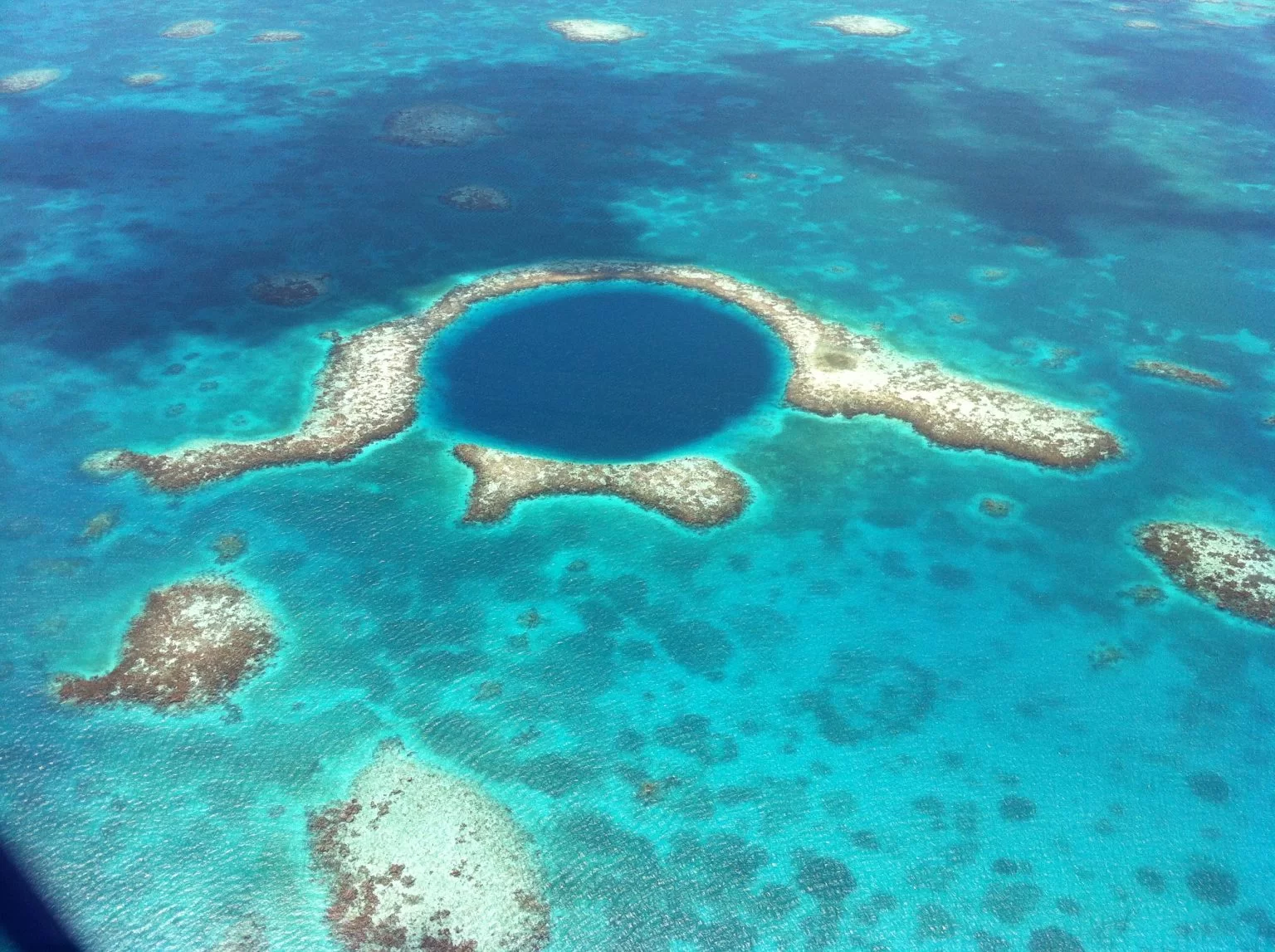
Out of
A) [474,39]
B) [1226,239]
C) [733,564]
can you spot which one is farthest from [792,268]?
[474,39]

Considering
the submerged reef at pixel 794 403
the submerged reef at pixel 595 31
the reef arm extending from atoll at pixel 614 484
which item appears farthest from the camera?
the submerged reef at pixel 595 31

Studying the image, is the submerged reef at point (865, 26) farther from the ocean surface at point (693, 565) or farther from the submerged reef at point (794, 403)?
the submerged reef at point (794, 403)

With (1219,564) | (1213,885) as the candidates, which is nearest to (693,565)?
(1213,885)

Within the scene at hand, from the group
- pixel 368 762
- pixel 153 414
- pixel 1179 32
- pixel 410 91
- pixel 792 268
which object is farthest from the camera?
pixel 1179 32

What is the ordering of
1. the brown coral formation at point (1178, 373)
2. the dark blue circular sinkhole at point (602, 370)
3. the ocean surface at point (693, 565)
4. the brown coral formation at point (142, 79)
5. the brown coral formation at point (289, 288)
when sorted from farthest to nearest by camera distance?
the brown coral formation at point (142, 79) < the brown coral formation at point (289, 288) < the brown coral formation at point (1178, 373) < the dark blue circular sinkhole at point (602, 370) < the ocean surface at point (693, 565)

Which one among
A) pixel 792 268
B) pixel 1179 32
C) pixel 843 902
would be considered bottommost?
pixel 843 902

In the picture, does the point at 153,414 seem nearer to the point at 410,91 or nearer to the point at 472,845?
the point at 472,845

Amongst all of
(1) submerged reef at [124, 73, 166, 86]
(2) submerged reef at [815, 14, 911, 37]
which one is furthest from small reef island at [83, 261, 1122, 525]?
(2) submerged reef at [815, 14, 911, 37]

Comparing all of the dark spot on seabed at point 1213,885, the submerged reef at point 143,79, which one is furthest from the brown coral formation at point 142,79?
the dark spot on seabed at point 1213,885
